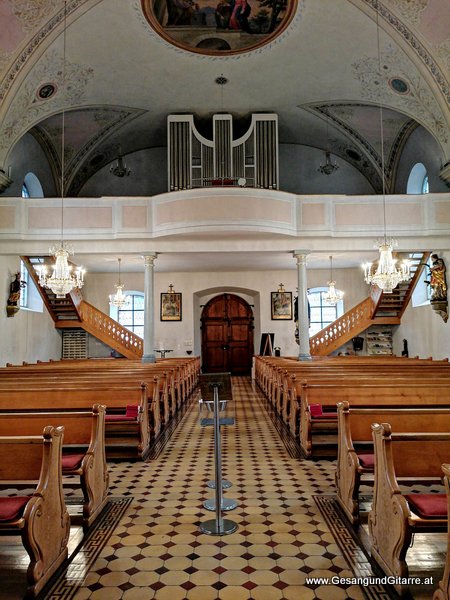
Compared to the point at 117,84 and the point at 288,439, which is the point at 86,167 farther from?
the point at 288,439

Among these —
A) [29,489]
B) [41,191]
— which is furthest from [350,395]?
[41,191]

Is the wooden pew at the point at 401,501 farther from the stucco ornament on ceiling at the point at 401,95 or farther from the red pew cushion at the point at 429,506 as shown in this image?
the stucco ornament on ceiling at the point at 401,95

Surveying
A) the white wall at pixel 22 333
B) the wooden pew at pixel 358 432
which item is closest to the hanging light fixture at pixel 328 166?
the white wall at pixel 22 333

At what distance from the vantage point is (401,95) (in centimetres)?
1195

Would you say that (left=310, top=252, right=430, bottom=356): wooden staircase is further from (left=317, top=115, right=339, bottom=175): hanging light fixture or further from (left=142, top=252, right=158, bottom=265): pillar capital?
(left=142, top=252, right=158, bottom=265): pillar capital

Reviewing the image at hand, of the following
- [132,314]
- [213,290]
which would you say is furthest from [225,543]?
[132,314]

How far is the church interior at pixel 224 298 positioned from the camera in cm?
322

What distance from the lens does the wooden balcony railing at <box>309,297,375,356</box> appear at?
16062 millimetres

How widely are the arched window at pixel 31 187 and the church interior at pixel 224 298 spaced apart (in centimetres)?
6

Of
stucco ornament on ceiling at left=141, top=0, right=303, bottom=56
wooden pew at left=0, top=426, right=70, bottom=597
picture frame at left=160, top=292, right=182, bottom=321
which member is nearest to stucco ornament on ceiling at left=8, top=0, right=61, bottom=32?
stucco ornament on ceiling at left=141, top=0, right=303, bottom=56

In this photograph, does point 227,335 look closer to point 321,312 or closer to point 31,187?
point 321,312

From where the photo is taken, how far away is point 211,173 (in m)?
14.2

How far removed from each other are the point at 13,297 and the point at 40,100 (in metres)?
4.96

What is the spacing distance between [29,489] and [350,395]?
374 cm
